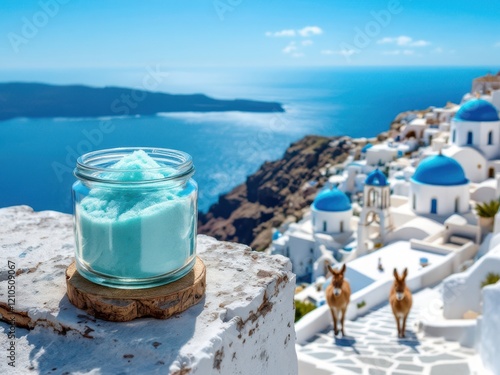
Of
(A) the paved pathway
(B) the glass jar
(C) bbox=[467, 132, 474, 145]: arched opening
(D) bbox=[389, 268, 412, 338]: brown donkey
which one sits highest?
(B) the glass jar

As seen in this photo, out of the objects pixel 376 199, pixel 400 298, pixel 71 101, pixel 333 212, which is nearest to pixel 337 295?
pixel 400 298

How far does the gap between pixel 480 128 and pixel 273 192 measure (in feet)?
83.6

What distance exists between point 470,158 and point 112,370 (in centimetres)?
2084

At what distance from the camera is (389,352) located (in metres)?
6.28

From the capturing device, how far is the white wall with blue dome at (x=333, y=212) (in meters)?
19.5

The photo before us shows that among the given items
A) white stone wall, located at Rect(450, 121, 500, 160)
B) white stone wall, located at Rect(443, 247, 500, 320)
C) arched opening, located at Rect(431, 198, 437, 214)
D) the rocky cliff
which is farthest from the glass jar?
the rocky cliff

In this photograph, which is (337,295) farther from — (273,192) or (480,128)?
(273,192)

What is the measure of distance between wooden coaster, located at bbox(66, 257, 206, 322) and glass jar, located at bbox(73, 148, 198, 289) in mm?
27

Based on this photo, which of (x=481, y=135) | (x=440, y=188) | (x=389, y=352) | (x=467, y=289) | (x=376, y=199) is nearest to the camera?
(x=389, y=352)

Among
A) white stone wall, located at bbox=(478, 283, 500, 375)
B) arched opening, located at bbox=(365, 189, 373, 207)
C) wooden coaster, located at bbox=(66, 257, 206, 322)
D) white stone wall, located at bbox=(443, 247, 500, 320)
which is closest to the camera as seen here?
wooden coaster, located at bbox=(66, 257, 206, 322)

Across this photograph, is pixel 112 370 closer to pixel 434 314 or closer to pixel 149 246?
pixel 149 246

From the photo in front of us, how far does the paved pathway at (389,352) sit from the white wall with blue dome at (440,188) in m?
9.67

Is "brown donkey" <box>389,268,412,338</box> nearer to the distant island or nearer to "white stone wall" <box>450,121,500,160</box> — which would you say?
"white stone wall" <box>450,121,500,160</box>

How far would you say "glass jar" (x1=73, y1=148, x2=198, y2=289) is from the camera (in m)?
1.64
